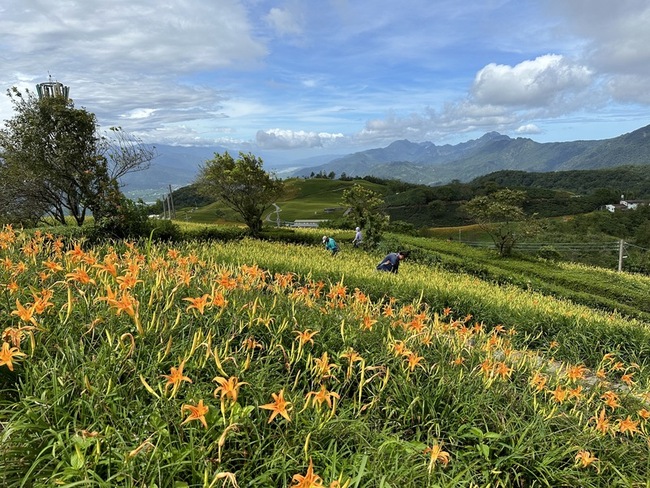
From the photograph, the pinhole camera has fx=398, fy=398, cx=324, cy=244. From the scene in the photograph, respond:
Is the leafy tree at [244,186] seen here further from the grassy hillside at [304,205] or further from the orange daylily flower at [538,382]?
the grassy hillside at [304,205]

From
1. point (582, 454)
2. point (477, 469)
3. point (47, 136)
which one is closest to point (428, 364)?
point (477, 469)

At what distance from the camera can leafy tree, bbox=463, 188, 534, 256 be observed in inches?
795

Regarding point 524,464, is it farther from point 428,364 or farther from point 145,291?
point 145,291

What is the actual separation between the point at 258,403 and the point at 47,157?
15.8 meters

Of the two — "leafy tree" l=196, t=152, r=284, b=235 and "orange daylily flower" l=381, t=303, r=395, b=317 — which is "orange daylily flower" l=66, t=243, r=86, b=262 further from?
"leafy tree" l=196, t=152, r=284, b=235

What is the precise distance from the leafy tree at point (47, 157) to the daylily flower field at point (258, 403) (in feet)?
42.3

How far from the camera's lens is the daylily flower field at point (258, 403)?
1490 millimetres

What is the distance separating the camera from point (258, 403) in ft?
6.06

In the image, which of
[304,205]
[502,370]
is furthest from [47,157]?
[304,205]

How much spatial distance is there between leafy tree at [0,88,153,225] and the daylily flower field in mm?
12889

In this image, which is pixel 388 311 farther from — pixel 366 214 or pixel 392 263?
pixel 366 214

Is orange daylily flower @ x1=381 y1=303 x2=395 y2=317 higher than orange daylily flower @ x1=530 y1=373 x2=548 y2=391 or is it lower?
higher

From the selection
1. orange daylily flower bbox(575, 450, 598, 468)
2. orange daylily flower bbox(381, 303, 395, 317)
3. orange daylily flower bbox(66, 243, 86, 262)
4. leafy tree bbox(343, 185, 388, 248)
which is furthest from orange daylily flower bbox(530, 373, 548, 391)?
leafy tree bbox(343, 185, 388, 248)

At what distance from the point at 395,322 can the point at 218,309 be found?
4.25ft
